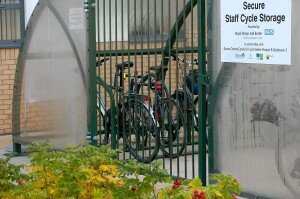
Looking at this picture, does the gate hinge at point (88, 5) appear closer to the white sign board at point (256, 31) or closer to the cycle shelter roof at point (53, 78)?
the cycle shelter roof at point (53, 78)

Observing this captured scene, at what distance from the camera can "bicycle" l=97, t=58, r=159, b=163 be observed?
881 centimetres

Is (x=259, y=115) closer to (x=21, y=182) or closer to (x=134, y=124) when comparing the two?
(x=21, y=182)

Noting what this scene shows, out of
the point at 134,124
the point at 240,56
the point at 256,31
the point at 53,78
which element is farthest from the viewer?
the point at 53,78

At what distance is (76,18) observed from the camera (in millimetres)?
9578

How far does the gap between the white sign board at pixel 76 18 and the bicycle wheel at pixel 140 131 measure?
1.06m

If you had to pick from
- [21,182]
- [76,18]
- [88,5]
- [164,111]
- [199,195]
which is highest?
[88,5]

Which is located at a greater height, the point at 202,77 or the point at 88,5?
the point at 88,5

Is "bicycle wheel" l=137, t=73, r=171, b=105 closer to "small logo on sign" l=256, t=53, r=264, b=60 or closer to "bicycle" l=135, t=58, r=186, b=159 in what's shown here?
"bicycle" l=135, t=58, r=186, b=159

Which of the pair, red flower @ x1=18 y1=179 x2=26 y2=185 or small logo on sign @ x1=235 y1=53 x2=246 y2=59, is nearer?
red flower @ x1=18 y1=179 x2=26 y2=185

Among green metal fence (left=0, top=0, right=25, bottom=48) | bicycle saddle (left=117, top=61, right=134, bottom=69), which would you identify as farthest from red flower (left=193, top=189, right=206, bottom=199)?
green metal fence (left=0, top=0, right=25, bottom=48)

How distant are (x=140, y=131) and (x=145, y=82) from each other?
0.51 m

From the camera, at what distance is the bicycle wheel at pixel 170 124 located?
830 centimetres

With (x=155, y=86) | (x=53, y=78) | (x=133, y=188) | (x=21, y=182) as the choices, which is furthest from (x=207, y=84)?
(x=53, y=78)

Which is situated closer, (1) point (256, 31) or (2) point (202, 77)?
(1) point (256, 31)
